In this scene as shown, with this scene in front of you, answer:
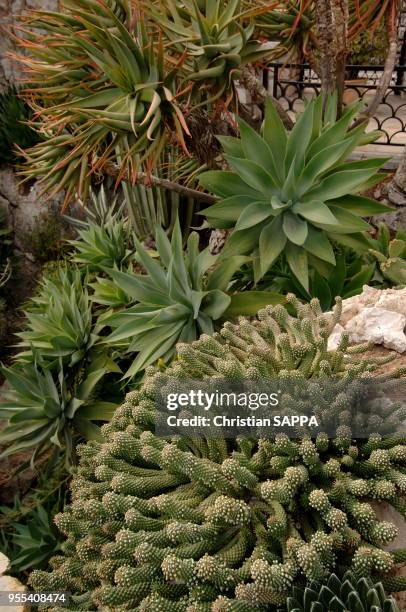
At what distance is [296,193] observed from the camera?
9.72 feet

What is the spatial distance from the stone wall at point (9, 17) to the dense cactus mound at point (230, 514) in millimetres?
6568

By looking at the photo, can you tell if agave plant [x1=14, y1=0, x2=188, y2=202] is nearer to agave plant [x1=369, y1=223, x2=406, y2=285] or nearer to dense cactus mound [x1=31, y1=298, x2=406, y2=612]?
agave plant [x1=369, y1=223, x2=406, y2=285]

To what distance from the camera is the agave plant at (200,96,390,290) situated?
2.90 meters

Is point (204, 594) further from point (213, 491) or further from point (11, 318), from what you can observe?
point (11, 318)

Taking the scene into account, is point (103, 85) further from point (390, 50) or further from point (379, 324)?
point (379, 324)

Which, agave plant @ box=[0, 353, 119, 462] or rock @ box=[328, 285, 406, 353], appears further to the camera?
agave plant @ box=[0, 353, 119, 462]

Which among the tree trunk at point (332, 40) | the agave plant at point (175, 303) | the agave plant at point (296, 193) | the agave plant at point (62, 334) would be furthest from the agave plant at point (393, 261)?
the agave plant at point (62, 334)

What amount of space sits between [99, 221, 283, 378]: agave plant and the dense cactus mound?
854 millimetres

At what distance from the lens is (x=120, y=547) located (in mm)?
1627

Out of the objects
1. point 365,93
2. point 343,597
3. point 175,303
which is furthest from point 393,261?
point 365,93

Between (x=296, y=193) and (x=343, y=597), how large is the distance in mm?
2024

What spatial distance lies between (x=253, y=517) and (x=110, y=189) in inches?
203

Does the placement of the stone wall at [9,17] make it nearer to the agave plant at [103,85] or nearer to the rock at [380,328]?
the agave plant at [103,85]

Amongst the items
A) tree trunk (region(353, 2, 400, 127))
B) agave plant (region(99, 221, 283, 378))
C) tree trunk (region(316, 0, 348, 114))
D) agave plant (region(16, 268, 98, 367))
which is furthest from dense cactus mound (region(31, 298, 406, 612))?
tree trunk (region(353, 2, 400, 127))
